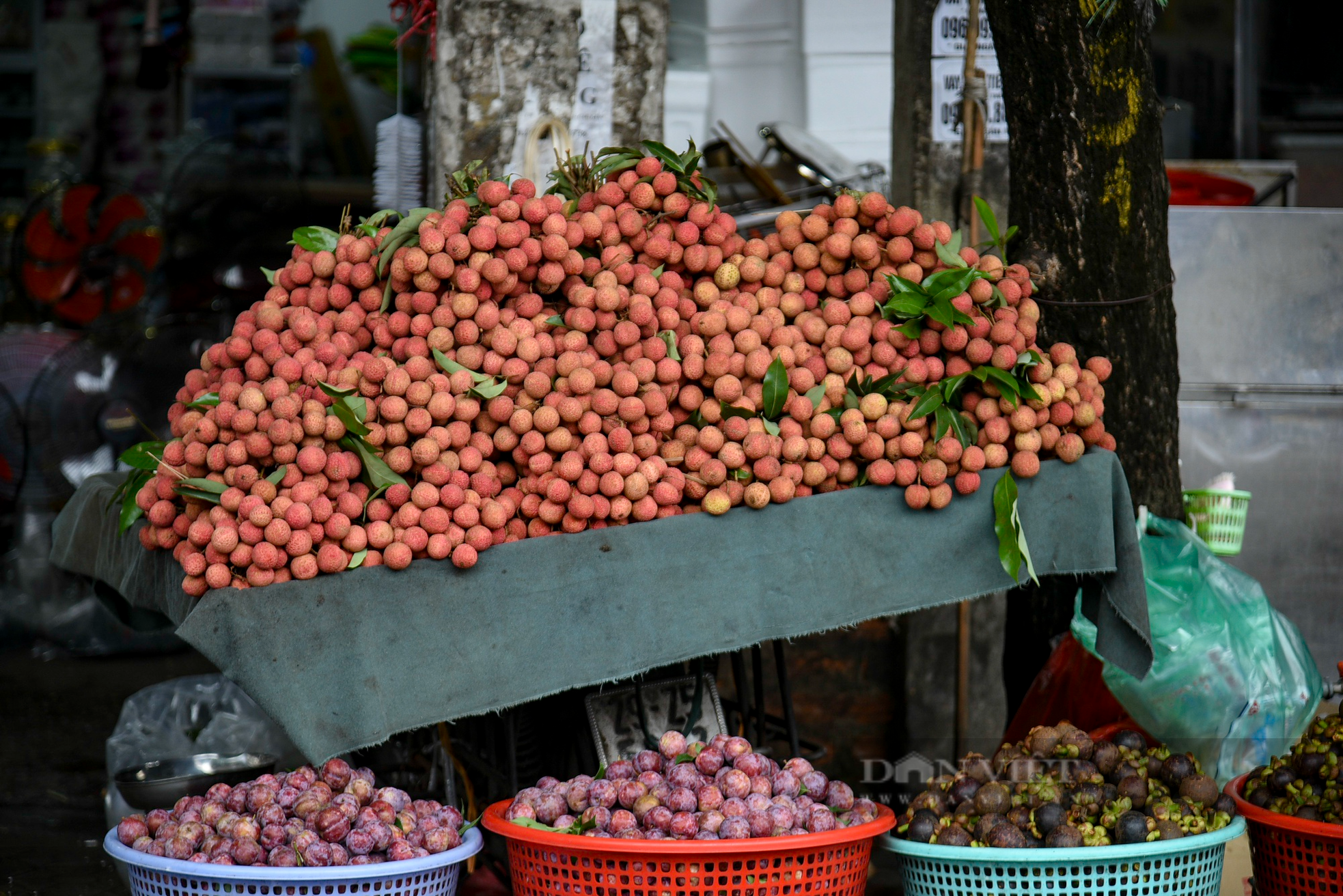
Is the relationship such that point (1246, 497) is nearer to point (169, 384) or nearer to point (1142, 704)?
point (1142, 704)

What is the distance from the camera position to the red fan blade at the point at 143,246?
6492 millimetres

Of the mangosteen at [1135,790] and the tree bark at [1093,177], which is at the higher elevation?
the tree bark at [1093,177]

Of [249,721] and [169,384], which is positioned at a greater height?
[169,384]

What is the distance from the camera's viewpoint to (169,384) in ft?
18.0

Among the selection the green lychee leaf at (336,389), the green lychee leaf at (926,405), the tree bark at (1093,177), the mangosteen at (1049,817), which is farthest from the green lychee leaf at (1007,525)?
the green lychee leaf at (336,389)

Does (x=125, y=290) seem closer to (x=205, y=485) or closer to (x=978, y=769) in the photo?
(x=205, y=485)

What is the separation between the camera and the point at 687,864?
2070 mm

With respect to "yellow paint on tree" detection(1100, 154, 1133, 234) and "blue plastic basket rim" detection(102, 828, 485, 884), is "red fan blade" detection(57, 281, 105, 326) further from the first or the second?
"yellow paint on tree" detection(1100, 154, 1133, 234)

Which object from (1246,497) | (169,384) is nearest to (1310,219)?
(1246,497)

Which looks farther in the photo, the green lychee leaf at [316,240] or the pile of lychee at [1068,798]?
the green lychee leaf at [316,240]

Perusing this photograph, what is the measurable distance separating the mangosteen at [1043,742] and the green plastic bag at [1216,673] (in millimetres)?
184

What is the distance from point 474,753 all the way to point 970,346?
1.42 meters

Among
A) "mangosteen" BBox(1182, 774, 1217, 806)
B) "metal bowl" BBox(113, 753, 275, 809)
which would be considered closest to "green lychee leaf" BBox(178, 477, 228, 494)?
"metal bowl" BBox(113, 753, 275, 809)

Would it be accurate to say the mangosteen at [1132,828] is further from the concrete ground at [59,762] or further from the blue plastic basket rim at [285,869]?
the concrete ground at [59,762]
